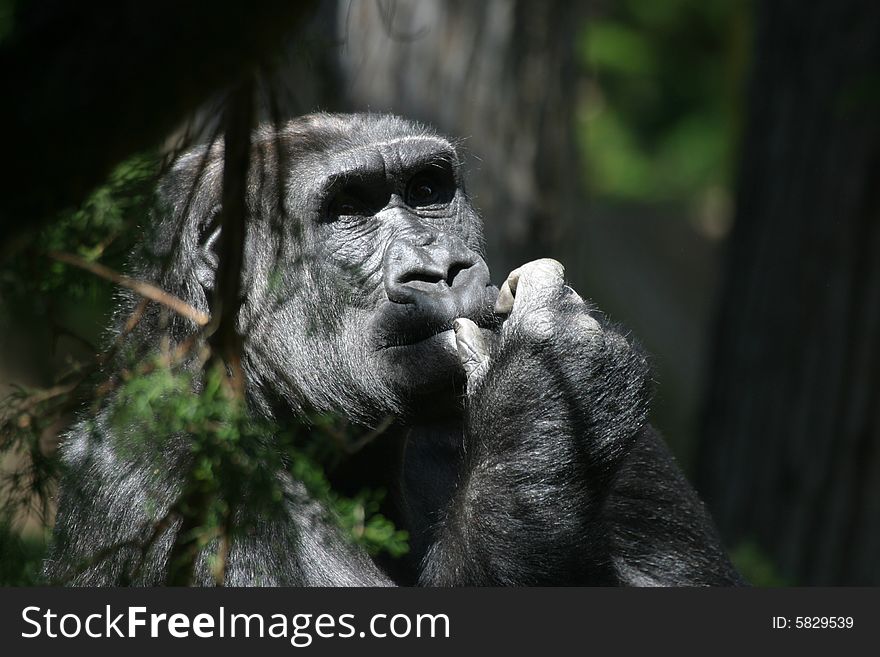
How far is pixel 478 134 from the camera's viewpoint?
7.58 meters

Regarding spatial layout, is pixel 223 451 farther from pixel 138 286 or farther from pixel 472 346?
pixel 472 346

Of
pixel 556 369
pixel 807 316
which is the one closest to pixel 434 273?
pixel 556 369

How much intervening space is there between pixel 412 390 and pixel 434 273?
41 centimetres

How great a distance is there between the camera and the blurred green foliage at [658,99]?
15.9 metres

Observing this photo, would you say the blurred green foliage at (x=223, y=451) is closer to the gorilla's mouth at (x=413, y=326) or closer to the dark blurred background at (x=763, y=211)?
the gorilla's mouth at (x=413, y=326)

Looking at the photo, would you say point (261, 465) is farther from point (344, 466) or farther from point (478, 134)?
point (478, 134)

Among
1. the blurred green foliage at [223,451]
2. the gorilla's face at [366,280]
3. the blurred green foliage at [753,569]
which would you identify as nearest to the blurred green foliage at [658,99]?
the blurred green foliage at [753,569]

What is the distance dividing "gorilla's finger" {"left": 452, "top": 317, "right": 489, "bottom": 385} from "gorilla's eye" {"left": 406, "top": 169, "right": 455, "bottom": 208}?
31.3 inches

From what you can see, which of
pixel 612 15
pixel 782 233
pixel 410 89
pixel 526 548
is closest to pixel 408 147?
pixel 526 548

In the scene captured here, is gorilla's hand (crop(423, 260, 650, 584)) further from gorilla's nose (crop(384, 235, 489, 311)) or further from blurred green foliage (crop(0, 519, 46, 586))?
blurred green foliage (crop(0, 519, 46, 586))

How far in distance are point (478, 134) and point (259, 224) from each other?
151 inches

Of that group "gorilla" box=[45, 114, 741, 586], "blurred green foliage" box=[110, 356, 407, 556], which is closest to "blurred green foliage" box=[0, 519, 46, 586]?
"gorilla" box=[45, 114, 741, 586]

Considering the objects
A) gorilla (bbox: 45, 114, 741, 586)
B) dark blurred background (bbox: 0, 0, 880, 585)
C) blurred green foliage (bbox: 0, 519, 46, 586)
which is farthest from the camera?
dark blurred background (bbox: 0, 0, 880, 585)

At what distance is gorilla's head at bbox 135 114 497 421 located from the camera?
3.73m
